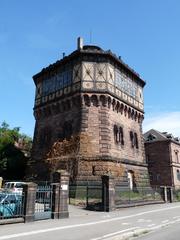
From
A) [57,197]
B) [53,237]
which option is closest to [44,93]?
[57,197]

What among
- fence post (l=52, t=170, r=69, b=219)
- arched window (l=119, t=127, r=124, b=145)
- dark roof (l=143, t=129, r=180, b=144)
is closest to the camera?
fence post (l=52, t=170, r=69, b=219)

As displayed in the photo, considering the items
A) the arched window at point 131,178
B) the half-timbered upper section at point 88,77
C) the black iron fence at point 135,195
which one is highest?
the half-timbered upper section at point 88,77

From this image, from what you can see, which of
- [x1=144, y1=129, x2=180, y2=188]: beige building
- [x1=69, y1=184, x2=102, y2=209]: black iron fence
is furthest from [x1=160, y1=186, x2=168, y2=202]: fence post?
[x1=144, y1=129, x2=180, y2=188]: beige building

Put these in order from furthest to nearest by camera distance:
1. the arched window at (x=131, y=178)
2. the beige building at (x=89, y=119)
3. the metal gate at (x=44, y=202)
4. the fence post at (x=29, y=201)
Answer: the arched window at (x=131, y=178) < the beige building at (x=89, y=119) < the metal gate at (x=44, y=202) < the fence post at (x=29, y=201)

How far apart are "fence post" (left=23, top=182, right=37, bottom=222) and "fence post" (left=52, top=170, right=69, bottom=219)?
168 centimetres

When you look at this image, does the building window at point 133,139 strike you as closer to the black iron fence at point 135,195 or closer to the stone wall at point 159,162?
the black iron fence at point 135,195

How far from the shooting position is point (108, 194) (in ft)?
62.8

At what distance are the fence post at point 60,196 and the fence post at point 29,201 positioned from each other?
5.50 ft

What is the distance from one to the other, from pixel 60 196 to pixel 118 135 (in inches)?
532

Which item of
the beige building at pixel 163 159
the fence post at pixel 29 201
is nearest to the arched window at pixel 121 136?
the fence post at pixel 29 201

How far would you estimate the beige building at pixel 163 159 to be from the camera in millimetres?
44375

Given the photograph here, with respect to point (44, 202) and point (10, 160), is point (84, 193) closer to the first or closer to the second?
point (44, 202)

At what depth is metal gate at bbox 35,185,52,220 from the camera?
14348 mm

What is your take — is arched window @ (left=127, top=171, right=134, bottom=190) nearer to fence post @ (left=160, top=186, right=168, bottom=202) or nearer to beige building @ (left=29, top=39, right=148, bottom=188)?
beige building @ (left=29, top=39, right=148, bottom=188)
